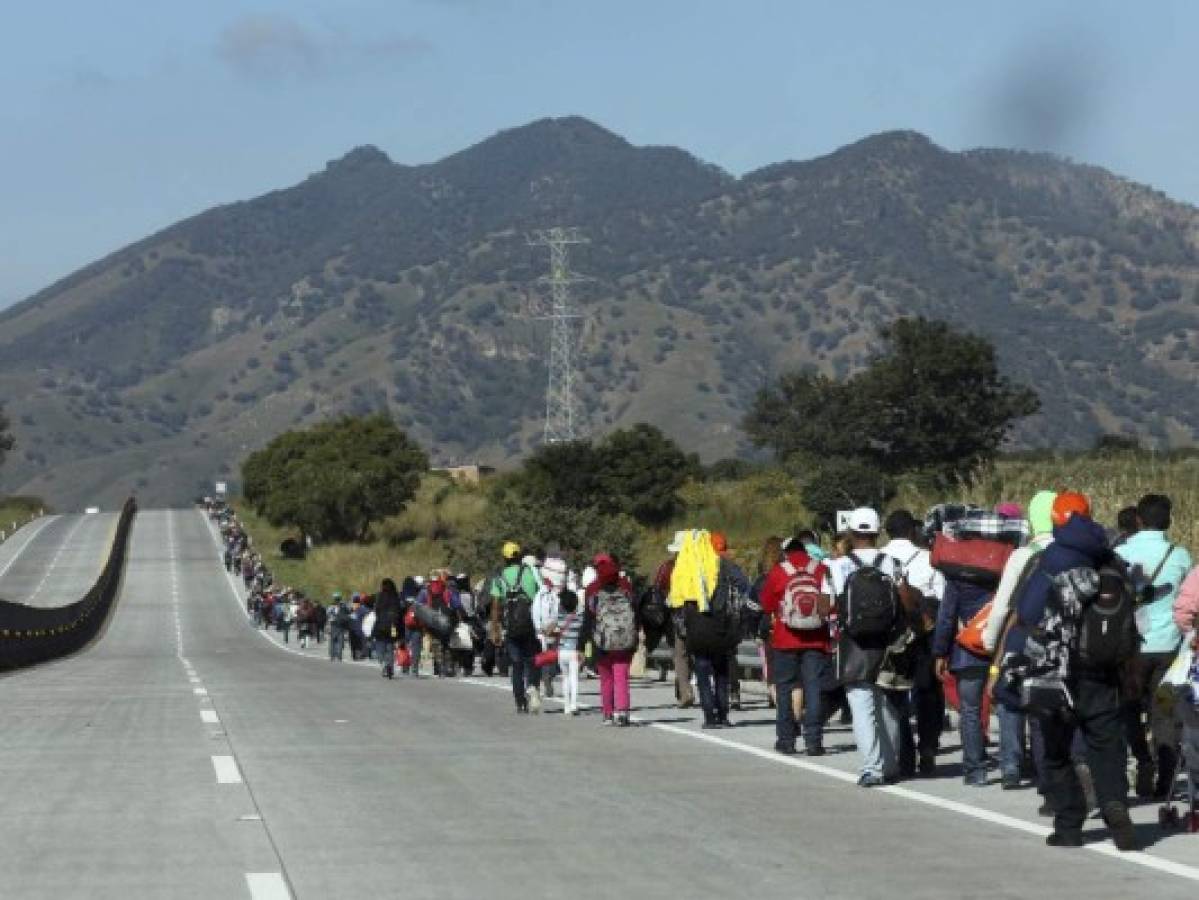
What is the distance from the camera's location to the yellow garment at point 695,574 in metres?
22.9

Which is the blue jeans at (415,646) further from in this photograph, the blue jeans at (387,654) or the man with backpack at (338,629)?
the man with backpack at (338,629)

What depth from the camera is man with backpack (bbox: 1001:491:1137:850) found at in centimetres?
1284

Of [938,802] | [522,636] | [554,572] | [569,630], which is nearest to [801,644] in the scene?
[938,802]

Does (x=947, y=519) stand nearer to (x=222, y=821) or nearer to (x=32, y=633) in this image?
(x=222, y=821)

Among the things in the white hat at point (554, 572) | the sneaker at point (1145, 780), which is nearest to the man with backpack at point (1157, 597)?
the sneaker at point (1145, 780)

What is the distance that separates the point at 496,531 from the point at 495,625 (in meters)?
54.1

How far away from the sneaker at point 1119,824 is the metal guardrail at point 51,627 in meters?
39.1

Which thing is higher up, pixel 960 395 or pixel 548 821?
pixel 960 395

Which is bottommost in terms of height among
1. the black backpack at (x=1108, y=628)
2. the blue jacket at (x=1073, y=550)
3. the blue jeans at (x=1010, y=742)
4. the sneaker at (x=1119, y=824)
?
the sneaker at (x=1119, y=824)

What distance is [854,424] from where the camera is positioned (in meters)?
132

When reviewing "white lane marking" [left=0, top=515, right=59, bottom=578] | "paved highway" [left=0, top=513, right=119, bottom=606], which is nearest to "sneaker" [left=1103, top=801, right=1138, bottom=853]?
"paved highway" [left=0, top=513, right=119, bottom=606]

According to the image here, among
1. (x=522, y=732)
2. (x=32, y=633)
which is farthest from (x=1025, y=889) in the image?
(x=32, y=633)

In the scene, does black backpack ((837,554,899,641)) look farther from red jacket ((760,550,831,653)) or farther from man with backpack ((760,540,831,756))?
red jacket ((760,550,831,653))

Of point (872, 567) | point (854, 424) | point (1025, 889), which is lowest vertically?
point (1025, 889)
